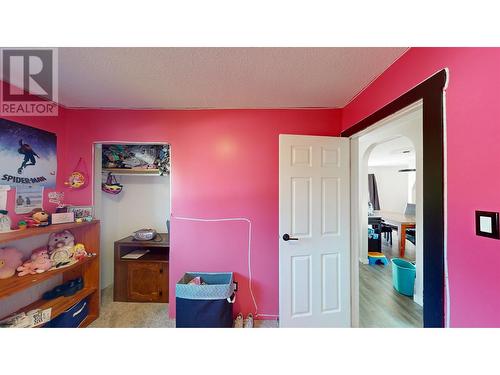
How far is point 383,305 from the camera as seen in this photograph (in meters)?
2.16

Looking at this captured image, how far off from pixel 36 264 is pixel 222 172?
1.68 m

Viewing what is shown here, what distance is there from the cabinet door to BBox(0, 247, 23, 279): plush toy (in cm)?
85

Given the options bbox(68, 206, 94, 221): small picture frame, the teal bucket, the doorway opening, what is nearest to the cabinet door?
bbox(68, 206, 94, 221): small picture frame

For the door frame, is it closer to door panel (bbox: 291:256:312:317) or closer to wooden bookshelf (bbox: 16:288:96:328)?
door panel (bbox: 291:256:312:317)

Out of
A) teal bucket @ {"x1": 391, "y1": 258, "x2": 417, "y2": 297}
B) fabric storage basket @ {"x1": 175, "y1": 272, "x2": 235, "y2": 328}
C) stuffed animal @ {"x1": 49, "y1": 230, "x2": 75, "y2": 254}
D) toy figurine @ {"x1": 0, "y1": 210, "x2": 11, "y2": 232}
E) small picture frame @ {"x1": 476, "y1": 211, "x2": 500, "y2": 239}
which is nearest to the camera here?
small picture frame @ {"x1": 476, "y1": 211, "x2": 500, "y2": 239}

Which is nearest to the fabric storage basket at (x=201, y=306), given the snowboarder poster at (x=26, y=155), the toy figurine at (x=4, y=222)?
the toy figurine at (x=4, y=222)

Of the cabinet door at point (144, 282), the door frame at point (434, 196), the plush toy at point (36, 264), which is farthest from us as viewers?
the cabinet door at point (144, 282)

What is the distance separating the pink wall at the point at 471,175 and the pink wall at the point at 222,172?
3.72 ft

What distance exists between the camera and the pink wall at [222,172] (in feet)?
6.18

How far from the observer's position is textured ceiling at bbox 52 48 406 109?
110cm

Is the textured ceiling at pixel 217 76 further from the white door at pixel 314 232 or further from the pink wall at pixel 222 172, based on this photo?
the white door at pixel 314 232
